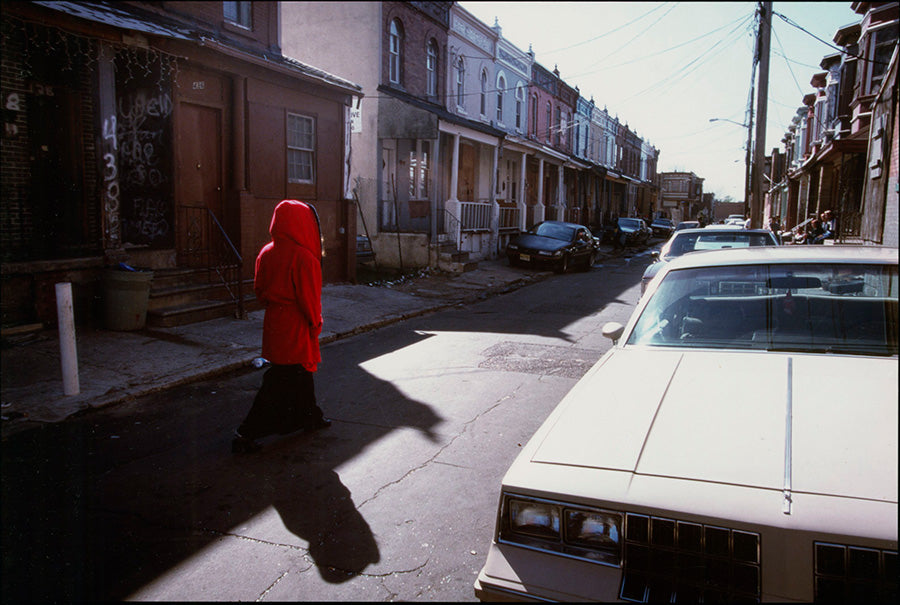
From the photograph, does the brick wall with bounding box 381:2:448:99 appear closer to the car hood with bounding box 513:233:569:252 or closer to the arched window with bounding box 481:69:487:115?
the arched window with bounding box 481:69:487:115

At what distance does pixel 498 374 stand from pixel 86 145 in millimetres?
7176

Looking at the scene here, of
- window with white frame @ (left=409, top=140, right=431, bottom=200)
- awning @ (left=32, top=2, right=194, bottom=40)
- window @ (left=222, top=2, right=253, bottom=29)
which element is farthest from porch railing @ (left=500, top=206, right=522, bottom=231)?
awning @ (left=32, top=2, right=194, bottom=40)

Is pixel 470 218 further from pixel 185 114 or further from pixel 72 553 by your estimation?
pixel 72 553

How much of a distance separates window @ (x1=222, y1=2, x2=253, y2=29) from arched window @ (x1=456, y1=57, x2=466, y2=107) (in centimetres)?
1096

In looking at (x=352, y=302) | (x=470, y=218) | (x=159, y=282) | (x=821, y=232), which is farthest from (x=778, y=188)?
(x=159, y=282)

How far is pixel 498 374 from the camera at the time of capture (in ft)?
23.7

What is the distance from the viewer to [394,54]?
1919 cm

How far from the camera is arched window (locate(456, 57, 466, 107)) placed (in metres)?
22.9

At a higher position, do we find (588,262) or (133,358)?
(588,262)

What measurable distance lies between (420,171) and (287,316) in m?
16.1

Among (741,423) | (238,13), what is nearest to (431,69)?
(238,13)

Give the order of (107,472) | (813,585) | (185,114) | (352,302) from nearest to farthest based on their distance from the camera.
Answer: (813,585) < (107,472) < (185,114) < (352,302)

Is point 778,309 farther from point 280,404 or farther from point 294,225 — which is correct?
point 280,404

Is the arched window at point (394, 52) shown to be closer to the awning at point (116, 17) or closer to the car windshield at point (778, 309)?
the awning at point (116, 17)
